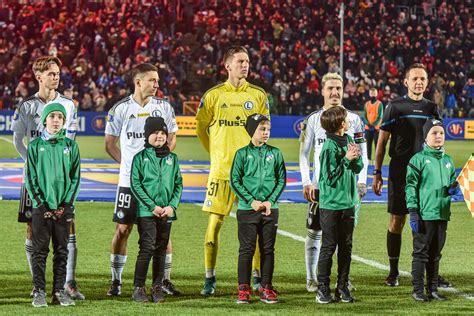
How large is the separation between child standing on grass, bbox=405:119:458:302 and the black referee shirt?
0.93 meters

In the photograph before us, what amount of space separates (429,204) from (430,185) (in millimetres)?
174

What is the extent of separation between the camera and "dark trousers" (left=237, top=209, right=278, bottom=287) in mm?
8672

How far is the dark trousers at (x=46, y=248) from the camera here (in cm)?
837

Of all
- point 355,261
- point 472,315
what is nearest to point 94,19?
point 355,261

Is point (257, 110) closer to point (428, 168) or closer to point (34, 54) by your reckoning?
point (428, 168)

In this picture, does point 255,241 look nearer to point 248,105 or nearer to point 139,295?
point 139,295

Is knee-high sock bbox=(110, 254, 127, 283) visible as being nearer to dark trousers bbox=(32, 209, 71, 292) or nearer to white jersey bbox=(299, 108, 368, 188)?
dark trousers bbox=(32, 209, 71, 292)

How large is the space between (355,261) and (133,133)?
11.3 ft

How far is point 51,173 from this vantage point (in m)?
8.41

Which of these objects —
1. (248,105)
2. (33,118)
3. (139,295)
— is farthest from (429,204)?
(33,118)

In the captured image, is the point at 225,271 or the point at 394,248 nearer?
the point at 394,248

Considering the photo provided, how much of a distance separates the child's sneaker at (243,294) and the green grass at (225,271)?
8cm

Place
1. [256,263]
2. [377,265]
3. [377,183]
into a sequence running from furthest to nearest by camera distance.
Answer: [377,265] < [377,183] < [256,263]

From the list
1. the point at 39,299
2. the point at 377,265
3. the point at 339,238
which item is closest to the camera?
the point at 39,299
